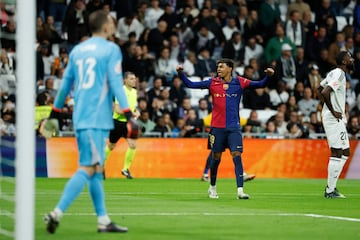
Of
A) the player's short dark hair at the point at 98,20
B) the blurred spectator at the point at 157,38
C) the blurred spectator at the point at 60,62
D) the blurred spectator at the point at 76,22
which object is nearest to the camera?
the player's short dark hair at the point at 98,20

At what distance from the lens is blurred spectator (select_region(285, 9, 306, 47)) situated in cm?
2998

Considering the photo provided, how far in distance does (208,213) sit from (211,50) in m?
16.4

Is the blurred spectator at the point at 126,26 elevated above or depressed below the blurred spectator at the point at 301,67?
above

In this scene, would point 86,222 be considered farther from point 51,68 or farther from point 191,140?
point 51,68

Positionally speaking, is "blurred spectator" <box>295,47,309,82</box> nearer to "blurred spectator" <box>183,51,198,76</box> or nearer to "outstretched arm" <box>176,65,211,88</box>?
"blurred spectator" <box>183,51,198,76</box>

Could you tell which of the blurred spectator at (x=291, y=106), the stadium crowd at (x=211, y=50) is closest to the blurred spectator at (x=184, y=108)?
the stadium crowd at (x=211, y=50)

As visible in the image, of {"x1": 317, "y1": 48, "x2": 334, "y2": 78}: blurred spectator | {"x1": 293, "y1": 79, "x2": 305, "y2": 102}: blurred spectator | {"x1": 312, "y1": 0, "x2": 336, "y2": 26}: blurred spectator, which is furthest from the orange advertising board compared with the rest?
{"x1": 312, "y1": 0, "x2": 336, "y2": 26}: blurred spectator

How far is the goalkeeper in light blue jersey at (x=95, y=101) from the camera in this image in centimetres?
1045

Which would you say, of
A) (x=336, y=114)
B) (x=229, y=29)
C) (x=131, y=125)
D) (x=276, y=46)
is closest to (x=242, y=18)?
(x=229, y=29)

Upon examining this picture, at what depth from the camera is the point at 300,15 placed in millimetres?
30656

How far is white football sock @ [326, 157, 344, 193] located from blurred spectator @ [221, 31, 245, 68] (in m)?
11.7

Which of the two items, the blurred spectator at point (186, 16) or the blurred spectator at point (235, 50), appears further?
the blurred spectator at point (186, 16)

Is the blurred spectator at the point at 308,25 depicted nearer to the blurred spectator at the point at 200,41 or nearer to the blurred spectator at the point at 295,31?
the blurred spectator at the point at 295,31

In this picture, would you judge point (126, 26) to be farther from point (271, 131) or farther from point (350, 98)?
point (350, 98)
